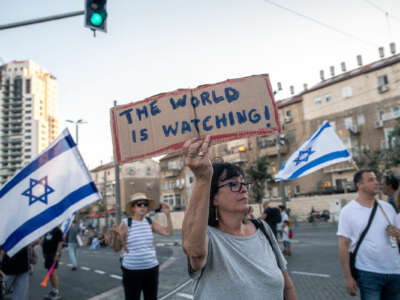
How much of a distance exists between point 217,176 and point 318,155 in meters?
4.42

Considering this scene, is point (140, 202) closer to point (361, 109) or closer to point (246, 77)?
point (246, 77)

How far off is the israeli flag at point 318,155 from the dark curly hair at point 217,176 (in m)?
4.02

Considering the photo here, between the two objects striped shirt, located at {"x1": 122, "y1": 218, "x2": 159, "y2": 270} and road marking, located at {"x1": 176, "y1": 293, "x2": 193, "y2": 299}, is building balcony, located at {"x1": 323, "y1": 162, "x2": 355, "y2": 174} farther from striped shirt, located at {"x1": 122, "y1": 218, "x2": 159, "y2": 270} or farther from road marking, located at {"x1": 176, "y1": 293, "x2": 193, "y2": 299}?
striped shirt, located at {"x1": 122, "y1": 218, "x2": 159, "y2": 270}

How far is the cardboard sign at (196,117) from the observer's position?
2.43 m

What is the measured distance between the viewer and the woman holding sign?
1.83 meters

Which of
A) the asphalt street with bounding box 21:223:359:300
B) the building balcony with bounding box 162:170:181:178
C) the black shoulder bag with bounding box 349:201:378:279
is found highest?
the building balcony with bounding box 162:170:181:178

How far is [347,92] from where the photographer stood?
3866 cm

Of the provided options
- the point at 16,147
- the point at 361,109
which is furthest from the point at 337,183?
the point at 16,147

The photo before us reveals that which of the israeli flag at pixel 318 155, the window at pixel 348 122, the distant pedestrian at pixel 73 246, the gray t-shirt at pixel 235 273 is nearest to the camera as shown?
the gray t-shirt at pixel 235 273

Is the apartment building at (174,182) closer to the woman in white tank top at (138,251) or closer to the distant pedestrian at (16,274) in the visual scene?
the distant pedestrian at (16,274)

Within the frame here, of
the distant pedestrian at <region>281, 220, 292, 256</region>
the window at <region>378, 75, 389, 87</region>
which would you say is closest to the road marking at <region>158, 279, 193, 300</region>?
the distant pedestrian at <region>281, 220, 292, 256</region>

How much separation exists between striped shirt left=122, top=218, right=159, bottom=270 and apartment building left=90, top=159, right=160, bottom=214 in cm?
6295

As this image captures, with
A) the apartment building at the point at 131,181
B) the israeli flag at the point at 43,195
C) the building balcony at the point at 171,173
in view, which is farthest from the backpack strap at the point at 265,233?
the apartment building at the point at 131,181

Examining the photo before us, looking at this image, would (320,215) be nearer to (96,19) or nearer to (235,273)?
(96,19)
